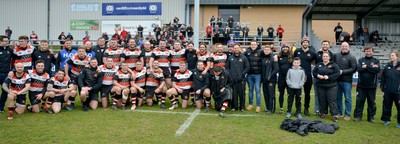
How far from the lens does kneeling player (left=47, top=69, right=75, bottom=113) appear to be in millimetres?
9188

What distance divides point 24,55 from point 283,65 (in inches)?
257

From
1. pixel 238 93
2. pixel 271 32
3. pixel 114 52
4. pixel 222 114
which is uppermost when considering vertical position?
pixel 271 32

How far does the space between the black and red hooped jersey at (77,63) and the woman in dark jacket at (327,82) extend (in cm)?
576

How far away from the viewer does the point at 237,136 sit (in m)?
6.90

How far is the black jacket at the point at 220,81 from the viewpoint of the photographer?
30.7 ft

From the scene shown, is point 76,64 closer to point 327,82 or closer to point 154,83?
point 154,83

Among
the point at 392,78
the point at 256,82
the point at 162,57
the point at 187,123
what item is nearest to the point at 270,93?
the point at 256,82

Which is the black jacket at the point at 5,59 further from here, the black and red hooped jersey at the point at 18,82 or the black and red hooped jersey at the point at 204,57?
the black and red hooped jersey at the point at 204,57

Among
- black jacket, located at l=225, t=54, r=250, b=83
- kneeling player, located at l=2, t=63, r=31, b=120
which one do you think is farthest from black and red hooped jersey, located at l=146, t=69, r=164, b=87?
kneeling player, located at l=2, t=63, r=31, b=120

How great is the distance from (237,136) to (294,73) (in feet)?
8.58

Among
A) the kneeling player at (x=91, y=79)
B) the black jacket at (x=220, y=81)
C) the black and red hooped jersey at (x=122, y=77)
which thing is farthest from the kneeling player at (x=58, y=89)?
the black jacket at (x=220, y=81)

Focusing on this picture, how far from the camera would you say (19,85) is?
29.0ft

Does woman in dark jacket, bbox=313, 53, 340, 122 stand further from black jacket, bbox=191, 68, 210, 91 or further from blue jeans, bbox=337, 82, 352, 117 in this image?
black jacket, bbox=191, 68, 210, 91

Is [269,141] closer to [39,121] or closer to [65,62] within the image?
[39,121]
